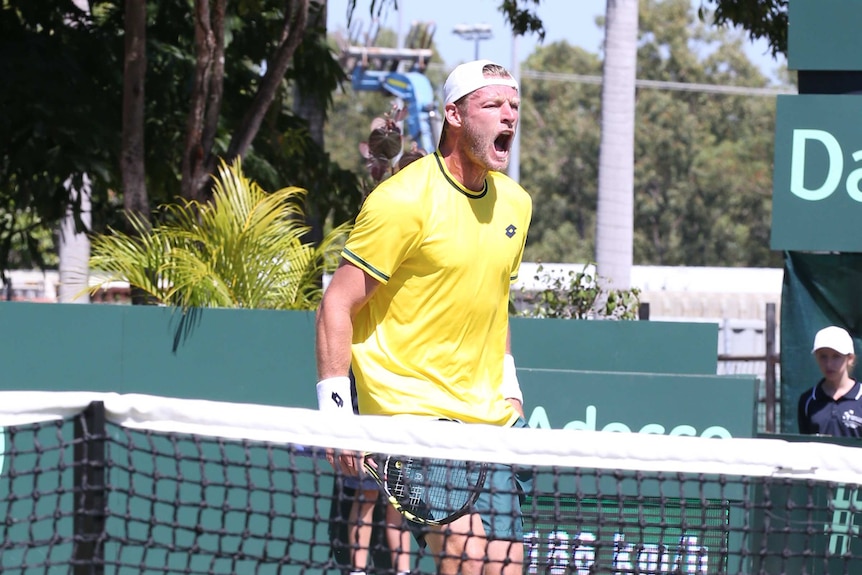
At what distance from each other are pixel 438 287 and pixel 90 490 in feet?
4.60

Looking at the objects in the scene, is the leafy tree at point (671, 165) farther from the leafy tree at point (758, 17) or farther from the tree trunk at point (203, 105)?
the tree trunk at point (203, 105)

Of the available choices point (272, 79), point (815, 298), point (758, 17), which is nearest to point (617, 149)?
point (758, 17)

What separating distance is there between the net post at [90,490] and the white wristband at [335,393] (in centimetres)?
91

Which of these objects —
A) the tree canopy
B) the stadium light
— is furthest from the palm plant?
the stadium light

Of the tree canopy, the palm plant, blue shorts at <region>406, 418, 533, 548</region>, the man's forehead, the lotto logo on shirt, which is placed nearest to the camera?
blue shorts at <region>406, 418, 533, 548</region>

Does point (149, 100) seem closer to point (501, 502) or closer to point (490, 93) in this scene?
point (490, 93)

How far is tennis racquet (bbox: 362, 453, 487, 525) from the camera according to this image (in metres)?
3.88

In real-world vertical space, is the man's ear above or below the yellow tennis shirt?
above

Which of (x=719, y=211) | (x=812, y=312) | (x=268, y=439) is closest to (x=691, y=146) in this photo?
(x=719, y=211)

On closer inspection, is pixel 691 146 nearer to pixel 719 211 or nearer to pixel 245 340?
pixel 719 211

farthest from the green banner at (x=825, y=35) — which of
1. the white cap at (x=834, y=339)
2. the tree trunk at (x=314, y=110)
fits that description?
the tree trunk at (x=314, y=110)

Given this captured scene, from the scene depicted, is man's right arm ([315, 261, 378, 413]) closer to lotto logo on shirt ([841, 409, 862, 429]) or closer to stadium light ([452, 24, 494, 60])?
lotto logo on shirt ([841, 409, 862, 429])

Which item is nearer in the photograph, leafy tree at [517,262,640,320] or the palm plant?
the palm plant

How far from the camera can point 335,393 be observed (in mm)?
4070
